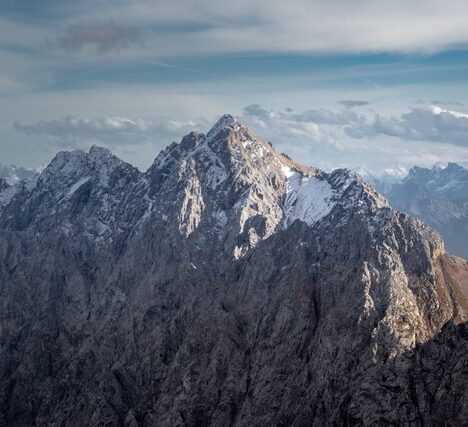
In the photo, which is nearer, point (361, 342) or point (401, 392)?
point (401, 392)

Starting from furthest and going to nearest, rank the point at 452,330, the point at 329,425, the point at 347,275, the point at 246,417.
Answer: the point at 347,275 → the point at 246,417 → the point at 329,425 → the point at 452,330

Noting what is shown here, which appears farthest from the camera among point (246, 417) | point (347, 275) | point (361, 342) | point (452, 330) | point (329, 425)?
point (347, 275)

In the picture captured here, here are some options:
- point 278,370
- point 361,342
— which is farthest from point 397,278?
point 278,370

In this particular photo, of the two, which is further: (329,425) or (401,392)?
(329,425)

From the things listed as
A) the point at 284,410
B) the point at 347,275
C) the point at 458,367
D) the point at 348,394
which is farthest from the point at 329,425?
the point at 347,275

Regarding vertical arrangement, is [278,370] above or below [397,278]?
below

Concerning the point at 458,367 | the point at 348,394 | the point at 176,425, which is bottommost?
the point at 176,425

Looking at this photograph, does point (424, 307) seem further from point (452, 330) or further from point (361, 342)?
point (452, 330)

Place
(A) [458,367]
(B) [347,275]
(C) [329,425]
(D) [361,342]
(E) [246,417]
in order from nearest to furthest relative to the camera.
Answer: (A) [458,367], (C) [329,425], (D) [361,342], (E) [246,417], (B) [347,275]

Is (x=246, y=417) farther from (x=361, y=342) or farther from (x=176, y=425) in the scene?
(x=361, y=342)
